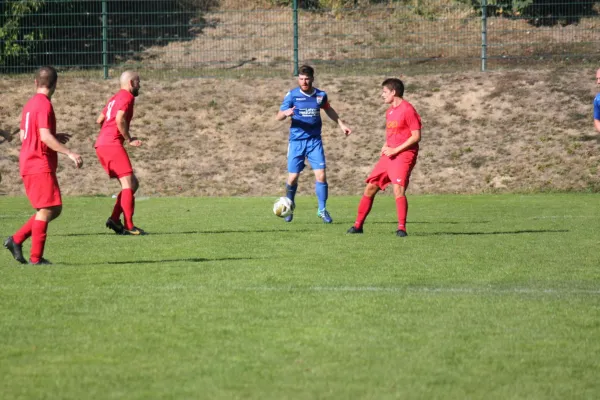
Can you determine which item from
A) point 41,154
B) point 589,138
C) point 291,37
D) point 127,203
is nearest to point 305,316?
point 41,154

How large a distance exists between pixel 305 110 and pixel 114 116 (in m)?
3.40

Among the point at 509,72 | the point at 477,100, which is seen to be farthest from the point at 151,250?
the point at 509,72

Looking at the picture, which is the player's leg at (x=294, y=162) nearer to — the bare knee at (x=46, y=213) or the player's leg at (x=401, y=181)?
the player's leg at (x=401, y=181)

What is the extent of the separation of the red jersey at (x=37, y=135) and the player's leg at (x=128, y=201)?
325cm

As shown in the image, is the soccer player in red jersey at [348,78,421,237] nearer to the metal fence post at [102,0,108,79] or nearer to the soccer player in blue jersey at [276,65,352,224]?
the soccer player in blue jersey at [276,65,352,224]

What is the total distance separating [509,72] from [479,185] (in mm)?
6365

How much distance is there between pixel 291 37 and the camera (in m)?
30.1

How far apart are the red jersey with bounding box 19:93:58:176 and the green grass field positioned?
0.95 metres

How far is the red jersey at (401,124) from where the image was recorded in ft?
42.8

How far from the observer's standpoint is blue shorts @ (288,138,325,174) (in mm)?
15922

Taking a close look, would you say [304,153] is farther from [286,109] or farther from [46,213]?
[46,213]

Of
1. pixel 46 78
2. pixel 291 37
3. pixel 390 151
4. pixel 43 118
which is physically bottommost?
pixel 390 151

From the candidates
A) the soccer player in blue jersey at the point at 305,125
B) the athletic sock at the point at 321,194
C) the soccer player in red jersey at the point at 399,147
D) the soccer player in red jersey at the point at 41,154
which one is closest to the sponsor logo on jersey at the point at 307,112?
the soccer player in blue jersey at the point at 305,125

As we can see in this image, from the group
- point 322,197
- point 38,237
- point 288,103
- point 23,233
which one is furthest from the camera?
point 288,103
